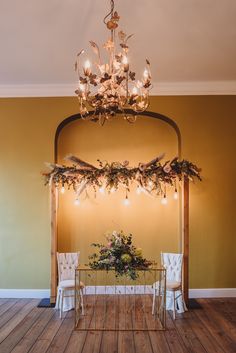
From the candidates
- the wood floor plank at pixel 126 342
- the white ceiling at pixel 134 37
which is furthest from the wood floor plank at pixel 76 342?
the white ceiling at pixel 134 37

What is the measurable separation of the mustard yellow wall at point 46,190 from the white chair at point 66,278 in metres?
0.63

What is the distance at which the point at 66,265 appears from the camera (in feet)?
15.6

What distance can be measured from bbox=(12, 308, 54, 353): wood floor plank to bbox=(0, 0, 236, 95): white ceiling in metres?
3.77

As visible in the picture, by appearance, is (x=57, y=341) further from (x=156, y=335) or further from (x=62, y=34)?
(x=62, y=34)

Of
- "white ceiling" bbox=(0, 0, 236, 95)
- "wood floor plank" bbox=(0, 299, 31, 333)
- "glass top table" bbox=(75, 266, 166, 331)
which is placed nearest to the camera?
"white ceiling" bbox=(0, 0, 236, 95)

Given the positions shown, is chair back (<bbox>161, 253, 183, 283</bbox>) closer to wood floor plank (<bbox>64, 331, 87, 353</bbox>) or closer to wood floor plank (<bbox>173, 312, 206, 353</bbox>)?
wood floor plank (<bbox>173, 312, 206, 353</bbox>)

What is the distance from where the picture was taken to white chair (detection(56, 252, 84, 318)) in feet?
14.7

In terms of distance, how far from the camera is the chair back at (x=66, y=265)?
4699mm

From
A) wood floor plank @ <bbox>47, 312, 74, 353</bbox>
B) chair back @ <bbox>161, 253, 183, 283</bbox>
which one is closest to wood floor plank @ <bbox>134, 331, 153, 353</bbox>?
wood floor plank @ <bbox>47, 312, 74, 353</bbox>

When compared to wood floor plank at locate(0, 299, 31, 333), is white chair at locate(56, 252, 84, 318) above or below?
above

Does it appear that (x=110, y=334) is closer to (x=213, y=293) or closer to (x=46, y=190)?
(x=213, y=293)

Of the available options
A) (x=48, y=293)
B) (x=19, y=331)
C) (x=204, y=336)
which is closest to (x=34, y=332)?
(x=19, y=331)

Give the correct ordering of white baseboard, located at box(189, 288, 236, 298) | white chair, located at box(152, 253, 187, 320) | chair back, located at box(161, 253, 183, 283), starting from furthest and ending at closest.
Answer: white baseboard, located at box(189, 288, 236, 298) → chair back, located at box(161, 253, 183, 283) → white chair, located at box(152, 253, 187, 320)

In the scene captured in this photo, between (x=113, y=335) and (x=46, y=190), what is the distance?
2.64m
